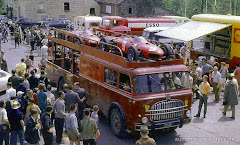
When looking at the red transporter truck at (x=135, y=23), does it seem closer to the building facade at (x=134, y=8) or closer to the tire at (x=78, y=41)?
the building facade at (x=134, y=8)

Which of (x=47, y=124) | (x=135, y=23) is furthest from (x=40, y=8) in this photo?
(x=47, y=124)

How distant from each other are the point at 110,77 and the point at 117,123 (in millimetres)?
1588

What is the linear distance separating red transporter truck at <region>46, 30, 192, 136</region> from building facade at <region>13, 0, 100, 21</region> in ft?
143

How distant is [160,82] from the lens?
12000 mm

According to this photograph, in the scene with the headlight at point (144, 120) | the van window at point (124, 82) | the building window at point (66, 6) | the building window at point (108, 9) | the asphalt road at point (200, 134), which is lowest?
the asphalt road at point (200, 134)

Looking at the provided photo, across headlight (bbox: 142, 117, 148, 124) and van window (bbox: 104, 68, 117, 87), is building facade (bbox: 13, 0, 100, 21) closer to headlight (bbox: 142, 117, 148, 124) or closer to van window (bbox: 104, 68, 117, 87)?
van window (bbox: 104, 68, 117, 87)

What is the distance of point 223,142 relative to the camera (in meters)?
12.3

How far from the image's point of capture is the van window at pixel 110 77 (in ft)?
41.7

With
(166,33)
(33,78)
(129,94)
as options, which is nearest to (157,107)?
(129,94)

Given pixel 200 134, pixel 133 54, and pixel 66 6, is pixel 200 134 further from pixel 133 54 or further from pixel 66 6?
pixel 66 6

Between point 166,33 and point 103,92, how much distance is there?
1212cm

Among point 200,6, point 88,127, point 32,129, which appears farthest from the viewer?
point 200,6

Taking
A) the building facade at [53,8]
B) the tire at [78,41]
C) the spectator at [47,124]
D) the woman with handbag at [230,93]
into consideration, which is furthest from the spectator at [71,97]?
the building facade at [53,8]

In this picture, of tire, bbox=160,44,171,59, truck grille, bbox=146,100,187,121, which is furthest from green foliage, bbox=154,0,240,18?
truck grille, bbox=146,100,187,121
